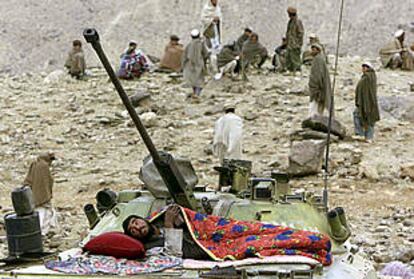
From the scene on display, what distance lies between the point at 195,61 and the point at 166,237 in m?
13.8

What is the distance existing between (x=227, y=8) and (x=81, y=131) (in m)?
16.8

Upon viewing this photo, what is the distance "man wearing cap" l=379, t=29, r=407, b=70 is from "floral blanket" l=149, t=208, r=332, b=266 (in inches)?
686

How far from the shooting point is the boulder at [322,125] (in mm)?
18438

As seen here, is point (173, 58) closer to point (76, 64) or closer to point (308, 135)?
point (76, 64)

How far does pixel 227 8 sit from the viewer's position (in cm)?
3634

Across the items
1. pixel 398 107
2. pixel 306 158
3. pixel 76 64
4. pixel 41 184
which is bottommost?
pixel 41 184

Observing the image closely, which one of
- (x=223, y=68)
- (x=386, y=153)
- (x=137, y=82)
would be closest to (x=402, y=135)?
(x=386, y=153)

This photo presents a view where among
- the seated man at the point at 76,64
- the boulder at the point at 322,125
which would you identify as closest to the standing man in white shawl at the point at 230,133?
the boulder at the point at 322,125

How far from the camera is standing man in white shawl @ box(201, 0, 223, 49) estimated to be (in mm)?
22703

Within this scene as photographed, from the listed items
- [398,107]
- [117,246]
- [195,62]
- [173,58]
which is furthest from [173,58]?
[117,246]

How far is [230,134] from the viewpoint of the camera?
51.3 ft

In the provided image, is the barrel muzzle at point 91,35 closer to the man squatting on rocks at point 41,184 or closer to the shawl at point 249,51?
the man squatting on rocks at point 41,184

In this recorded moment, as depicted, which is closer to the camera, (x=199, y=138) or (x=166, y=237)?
(x=166, y=237)

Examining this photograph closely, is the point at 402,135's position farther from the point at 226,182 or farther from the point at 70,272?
the point at 70,272
